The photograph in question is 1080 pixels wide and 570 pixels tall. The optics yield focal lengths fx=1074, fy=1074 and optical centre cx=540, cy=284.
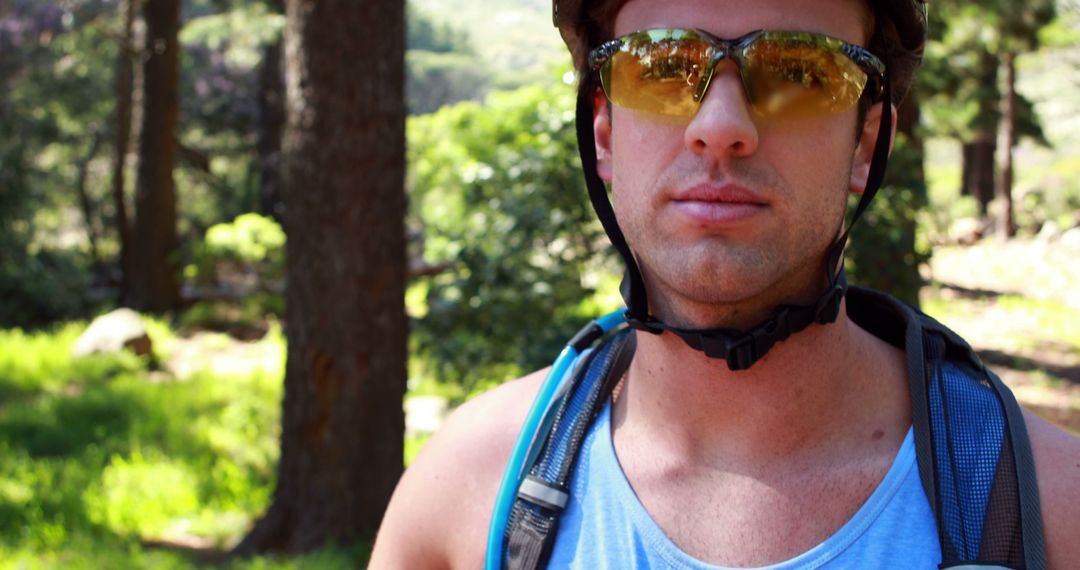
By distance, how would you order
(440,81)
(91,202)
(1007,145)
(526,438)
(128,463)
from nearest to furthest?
(526,438) → (128,463) → (91,202) → (1007,145) → (440,81)

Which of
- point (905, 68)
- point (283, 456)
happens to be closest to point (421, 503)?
point (905, 68)

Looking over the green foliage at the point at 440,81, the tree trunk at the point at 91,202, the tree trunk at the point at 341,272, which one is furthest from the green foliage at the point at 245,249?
the green foliage at the point at 440,81

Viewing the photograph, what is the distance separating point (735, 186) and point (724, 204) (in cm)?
3

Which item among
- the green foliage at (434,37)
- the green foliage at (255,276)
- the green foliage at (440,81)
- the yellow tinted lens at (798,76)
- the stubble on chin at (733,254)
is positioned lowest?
the green foliage at (255,276)

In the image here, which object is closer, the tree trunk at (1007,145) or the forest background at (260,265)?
the forest background at (260,265)

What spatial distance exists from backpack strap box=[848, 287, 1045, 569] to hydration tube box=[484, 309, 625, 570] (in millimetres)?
544

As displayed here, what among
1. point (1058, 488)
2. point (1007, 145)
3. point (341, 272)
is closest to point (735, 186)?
point (1058, 488)

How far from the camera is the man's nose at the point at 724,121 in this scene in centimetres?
166

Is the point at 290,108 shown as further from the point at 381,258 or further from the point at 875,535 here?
the point at 875,535

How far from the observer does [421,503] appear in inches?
74.9

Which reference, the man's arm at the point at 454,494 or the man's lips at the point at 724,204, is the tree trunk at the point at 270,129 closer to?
the man's arm at the point at 454,494

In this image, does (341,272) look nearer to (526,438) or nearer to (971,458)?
(526,438)

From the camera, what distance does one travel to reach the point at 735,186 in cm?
165

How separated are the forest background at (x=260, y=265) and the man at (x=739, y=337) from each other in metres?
0.75
